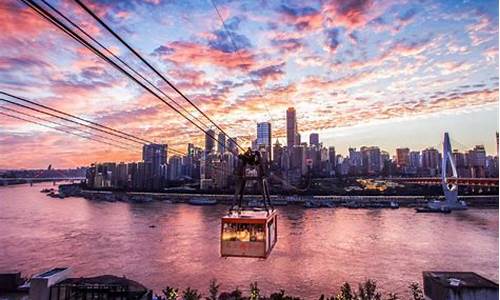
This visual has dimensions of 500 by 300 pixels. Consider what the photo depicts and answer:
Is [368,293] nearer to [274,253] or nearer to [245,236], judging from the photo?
[245,236]

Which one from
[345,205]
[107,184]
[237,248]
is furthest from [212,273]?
[107,184]

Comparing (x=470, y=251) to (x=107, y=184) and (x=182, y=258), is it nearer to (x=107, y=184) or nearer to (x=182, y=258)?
(x=182, y=258)

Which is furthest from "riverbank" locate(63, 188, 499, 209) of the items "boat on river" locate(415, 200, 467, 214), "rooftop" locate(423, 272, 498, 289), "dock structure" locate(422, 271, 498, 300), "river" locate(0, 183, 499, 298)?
"dock structure" locate(422, 271, 498, 300)

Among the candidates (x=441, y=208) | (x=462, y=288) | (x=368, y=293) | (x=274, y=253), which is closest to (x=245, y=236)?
(x=368, y=293)

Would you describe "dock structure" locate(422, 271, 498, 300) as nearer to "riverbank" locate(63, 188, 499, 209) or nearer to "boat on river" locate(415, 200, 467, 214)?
"boat on river" locate(415, 200, 467, 214)

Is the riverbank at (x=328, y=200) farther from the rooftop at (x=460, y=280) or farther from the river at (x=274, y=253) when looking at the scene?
the rooftop at (x=460, y=280)
